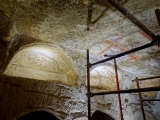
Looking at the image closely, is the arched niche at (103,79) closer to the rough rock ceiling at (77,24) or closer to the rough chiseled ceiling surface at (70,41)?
the rough chiseled ceiling surface at (70,41)

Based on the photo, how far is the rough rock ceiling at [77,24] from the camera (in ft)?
5.47

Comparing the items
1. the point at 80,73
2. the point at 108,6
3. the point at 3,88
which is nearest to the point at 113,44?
the point at 80,73

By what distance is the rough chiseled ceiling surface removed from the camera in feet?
5.68

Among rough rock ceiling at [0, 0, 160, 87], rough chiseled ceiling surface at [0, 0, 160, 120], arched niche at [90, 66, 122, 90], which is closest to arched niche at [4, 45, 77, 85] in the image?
rough chiseled ceiling surface at [0, 0, 160, 120]

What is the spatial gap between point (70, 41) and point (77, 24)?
1.96ft

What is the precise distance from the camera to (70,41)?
8.48ft

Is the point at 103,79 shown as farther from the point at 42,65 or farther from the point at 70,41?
the point at 70,41

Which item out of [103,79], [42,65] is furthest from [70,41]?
[103,79]

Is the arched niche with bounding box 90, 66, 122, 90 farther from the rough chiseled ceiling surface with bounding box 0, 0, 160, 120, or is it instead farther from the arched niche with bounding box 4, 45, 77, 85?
the arched niche with bounding box 4, 45, 77, 85

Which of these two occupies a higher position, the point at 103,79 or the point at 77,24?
the point at 77,24

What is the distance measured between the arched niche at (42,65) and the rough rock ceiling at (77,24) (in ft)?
1.25

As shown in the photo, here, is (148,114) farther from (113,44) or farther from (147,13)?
(147,13)

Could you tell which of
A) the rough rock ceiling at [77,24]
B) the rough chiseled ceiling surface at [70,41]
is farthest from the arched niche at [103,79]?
the rough rock ceiling at [77,24]

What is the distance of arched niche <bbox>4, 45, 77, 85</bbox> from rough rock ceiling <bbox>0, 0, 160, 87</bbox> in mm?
381
